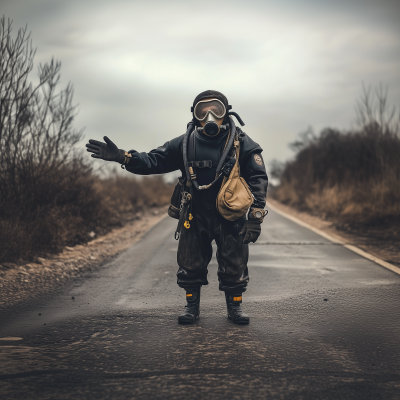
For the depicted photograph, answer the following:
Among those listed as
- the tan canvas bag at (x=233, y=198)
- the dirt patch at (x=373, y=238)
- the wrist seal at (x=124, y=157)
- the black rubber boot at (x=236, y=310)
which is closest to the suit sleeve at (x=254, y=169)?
the tan canvas bag at (x=233, y=198)

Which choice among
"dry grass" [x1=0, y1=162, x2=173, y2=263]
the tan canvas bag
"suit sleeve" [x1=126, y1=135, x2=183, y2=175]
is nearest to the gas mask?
"suit sleeve" [x1=126, y1=135, x2=183, y2=175]

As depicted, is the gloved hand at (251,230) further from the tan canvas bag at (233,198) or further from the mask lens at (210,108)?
the mask lens at (210,108)

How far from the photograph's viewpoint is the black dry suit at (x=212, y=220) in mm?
4586

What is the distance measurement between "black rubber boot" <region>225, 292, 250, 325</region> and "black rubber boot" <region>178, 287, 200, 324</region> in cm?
29

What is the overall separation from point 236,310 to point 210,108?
1.79 meters

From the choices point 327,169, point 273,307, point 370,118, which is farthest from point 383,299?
point 327,169

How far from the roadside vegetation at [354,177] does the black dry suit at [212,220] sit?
25.7 ft

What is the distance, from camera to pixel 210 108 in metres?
4.61

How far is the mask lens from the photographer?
4.61 meters

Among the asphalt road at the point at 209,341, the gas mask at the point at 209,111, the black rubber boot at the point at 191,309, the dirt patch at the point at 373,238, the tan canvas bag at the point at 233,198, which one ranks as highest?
the gas mask at the point at 209,111

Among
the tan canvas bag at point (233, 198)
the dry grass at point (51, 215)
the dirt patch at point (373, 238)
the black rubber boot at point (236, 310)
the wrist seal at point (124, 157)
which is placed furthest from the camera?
the dirt patch at point (373, 238)

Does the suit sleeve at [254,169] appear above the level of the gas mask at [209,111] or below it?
below

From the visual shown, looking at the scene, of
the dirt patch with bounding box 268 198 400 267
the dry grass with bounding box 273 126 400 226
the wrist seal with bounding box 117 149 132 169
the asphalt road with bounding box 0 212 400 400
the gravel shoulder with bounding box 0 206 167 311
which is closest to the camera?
the asphalt road with bounding box 0 212 400 400

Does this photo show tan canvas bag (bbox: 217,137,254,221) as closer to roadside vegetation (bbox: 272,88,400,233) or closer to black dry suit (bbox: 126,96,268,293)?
black dry suit (bbox: 126,96,268,293)
